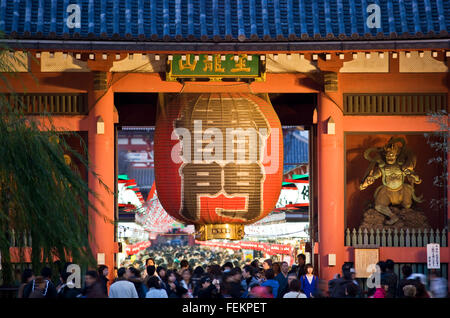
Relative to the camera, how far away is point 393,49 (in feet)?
57.0

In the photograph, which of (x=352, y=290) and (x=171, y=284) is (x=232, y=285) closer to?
(x=171, y=284)

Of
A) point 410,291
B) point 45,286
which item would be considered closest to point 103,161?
point 45,286

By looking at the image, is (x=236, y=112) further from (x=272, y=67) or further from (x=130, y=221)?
(x=130, y=221)

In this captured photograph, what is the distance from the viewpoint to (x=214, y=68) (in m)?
18.6

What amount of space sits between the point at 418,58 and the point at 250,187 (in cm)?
439

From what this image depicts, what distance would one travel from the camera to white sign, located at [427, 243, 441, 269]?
17.8m

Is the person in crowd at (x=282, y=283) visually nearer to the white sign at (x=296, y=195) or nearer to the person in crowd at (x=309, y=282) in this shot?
the person in crowd at (x=309, y=282)

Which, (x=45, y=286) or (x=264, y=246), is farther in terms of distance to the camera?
(x=264, y=246)

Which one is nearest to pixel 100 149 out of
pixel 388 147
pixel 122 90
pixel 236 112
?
pixel 122 90

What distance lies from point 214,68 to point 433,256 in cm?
565

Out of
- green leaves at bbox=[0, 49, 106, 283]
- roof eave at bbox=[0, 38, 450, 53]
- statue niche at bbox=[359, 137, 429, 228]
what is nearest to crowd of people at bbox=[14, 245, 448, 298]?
green leaves at bbox=[0, 49, 106, 283]

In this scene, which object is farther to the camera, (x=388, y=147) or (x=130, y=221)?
(x=130, y=221)

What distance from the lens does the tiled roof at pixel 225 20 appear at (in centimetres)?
1745

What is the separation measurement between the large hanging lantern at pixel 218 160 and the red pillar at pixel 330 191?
0.91 meters
